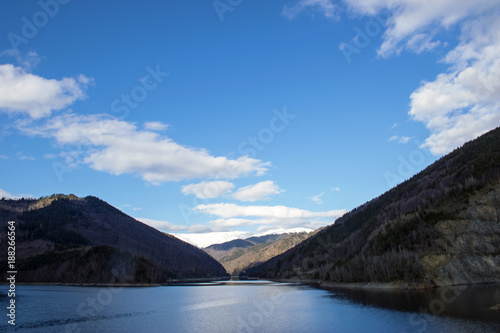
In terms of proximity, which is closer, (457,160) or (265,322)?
(265,322)

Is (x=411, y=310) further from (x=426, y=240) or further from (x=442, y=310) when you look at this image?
(x=426, y=240)

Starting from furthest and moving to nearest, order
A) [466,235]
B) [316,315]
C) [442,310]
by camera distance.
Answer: [466,235], [316,315], [442,310]

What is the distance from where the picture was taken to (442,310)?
200 feet

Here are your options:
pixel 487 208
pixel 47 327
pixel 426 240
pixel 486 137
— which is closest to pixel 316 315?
pixel 47 327

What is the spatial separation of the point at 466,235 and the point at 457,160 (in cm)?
7187

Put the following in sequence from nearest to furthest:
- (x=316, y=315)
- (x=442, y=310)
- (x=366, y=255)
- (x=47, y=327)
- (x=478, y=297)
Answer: (x=47, y=327) → (x=442, y=310) → (x=316, y=315) → (x=478, y=297) → (x=366, y=255)

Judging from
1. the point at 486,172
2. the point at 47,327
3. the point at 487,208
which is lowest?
the point at 47,327

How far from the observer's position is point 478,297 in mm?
74875

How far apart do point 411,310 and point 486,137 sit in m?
146

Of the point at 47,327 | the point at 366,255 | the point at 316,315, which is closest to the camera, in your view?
the point at 47,327

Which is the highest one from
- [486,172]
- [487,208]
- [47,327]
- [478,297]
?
[486,172]

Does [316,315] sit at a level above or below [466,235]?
below

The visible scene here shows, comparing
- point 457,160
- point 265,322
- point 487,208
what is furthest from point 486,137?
point 265,322

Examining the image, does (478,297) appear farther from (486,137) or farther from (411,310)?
(486,137)
